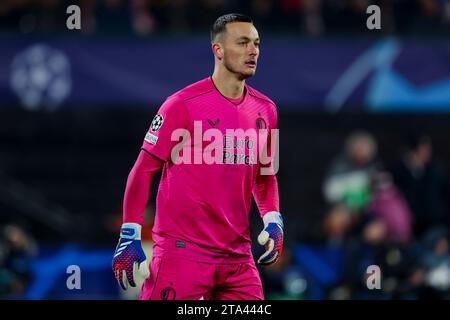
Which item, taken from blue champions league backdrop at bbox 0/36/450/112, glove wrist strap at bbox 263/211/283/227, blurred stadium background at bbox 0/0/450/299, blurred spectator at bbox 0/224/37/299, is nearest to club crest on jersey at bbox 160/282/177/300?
glove wrist strap at bbox 263/211/283/227

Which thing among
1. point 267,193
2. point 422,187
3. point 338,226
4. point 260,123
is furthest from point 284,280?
point 260,123

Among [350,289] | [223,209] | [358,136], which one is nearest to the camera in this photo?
[223,209]

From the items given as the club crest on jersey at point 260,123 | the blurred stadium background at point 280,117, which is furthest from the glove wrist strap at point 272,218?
the blurred stadium background at point 280,117

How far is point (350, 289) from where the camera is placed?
1056 centimetres

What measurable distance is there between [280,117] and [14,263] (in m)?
4.82

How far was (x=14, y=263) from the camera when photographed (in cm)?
1069

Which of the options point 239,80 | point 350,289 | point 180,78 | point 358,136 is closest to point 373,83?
point 358,136

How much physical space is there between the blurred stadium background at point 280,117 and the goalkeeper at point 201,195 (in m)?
4.93

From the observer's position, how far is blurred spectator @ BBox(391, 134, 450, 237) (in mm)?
12117

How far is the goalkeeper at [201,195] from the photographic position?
616cm

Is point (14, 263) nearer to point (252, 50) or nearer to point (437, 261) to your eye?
point (437, 261)

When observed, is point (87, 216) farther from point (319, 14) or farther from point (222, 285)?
point (222, 285)

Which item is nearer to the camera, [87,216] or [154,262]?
[154,262]

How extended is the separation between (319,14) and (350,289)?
15.1 feet
